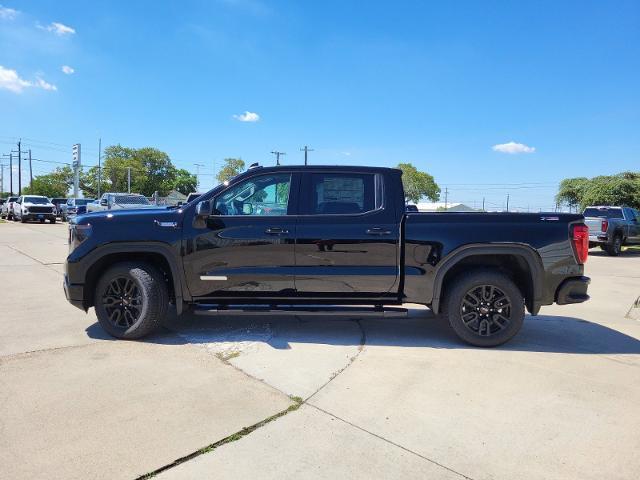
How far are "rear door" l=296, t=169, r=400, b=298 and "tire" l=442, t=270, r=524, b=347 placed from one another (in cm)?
70

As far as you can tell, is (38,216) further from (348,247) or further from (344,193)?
(348,247)

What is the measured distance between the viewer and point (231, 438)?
9.55ft

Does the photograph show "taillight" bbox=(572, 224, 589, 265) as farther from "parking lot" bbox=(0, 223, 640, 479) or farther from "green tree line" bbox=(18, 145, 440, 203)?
"green tree line" bbox=(18, 145, 440, 203)

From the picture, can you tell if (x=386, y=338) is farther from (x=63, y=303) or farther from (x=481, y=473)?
(x=63, y=303)

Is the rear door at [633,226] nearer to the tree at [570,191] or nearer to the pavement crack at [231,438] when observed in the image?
the pavement crack at [231,438]

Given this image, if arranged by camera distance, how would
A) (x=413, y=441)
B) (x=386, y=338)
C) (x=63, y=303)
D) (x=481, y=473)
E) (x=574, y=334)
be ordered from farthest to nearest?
1. (x=63, y=303)
2. (x=574, y=334)
3. (x=386, y=338)
4. (x=413, y=441)
5. (x=481, y=473)

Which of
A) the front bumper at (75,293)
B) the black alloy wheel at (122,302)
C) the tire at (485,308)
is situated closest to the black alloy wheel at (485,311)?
the tire at (485,308)

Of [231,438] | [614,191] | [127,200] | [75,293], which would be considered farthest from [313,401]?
[614,191]

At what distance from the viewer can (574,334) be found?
17.9ft

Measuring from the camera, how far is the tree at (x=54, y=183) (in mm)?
90125

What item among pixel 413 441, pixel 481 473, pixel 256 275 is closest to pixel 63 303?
pixel 256 275

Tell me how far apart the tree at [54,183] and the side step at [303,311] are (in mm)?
100436

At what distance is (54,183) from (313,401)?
106925mm

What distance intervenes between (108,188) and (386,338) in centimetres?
9787
